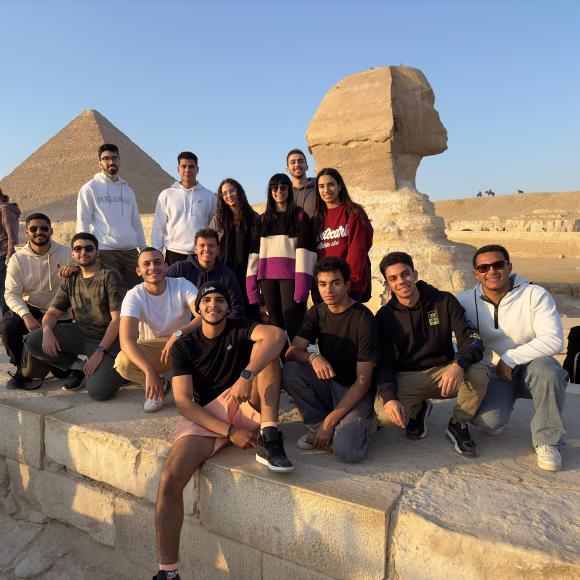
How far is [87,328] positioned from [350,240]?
1989mm

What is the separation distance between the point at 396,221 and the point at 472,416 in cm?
491

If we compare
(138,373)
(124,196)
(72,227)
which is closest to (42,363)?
(138,373)

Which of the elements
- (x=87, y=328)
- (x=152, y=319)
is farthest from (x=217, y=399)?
(x=87, y=328)

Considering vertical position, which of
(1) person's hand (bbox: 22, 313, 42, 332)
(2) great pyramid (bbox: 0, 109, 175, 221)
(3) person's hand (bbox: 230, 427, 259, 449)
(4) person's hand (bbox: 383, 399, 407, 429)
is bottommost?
(3) person's hand (bbox: 230, 427, 259, 449)

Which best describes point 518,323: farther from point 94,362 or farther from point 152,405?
point 94,362

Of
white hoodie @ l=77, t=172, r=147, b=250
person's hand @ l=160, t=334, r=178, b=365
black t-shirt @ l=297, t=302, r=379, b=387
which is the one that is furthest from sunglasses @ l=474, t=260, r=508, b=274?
white hoodie @ l=77, t=172, r=147, b=250

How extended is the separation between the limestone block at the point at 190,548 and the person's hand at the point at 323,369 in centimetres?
86

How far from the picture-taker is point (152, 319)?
318cm

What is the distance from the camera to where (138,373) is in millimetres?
3064

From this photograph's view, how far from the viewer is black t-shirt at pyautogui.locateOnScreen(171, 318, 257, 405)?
2.52m

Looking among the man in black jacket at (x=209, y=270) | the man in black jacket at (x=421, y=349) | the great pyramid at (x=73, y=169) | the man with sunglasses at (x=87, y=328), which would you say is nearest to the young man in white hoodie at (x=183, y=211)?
the man in black jacket at (x=209, y=270)

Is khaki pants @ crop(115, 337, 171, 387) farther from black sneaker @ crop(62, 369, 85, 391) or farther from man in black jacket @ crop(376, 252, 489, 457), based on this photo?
man in black jacket @ crop(376, 252, 489, 457)

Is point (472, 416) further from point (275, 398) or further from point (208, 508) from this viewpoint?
point (208, 508)

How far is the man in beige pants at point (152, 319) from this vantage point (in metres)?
2.91
